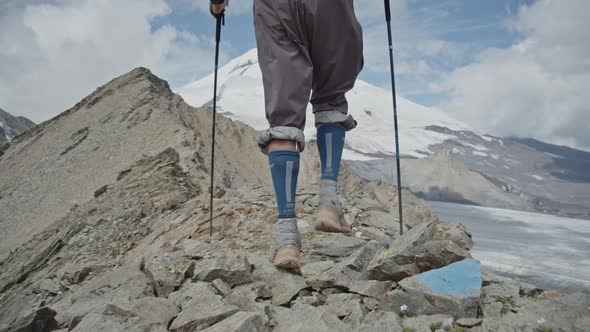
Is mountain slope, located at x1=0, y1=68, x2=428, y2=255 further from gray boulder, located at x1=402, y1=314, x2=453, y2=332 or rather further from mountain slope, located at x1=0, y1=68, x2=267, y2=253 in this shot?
gray boulder, located at x1=402, y1=314, x2=453, y2=332

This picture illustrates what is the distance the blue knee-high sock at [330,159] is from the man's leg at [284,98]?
35 centimetres

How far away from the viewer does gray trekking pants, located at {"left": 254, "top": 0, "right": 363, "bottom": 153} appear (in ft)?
8.52

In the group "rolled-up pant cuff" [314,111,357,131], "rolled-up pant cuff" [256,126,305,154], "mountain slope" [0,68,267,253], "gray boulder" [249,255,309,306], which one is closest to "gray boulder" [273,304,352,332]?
"gray boulder" [249,255,309,306]

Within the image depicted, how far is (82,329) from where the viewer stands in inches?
74.4

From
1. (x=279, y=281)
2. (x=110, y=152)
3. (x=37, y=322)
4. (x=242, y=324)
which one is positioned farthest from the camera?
(x=110, y=152)

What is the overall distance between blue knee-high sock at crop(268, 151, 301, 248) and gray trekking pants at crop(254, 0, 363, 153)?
0.39 ft

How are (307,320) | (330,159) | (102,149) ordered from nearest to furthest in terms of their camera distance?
(307,320), (330,159), (102,149)

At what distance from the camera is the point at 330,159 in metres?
2.99

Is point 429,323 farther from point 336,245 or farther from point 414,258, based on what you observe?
point 336,245

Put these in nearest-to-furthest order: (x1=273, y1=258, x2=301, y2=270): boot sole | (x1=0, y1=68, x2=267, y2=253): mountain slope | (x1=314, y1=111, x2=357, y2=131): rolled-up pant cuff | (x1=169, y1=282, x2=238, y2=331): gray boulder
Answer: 1. (x1=169, y1=282, x2=238, y2=331): gray boulder
2. (x1=273, y1=258, x2=301, y2=270): boot sole
3. (x1=314, y1=111, x2=357, y2=131): rolled-up pant cuff
4. (x1=0, y1=68, x2=267, y2=253): mountain slope

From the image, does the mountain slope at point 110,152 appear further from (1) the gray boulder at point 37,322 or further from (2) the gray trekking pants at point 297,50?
(1) the gray boulder at point 37,322

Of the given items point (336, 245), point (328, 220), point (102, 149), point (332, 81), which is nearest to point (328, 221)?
point (328, 220)

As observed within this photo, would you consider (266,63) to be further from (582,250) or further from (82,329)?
(582,250)

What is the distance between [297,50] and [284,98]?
0.34 metres
